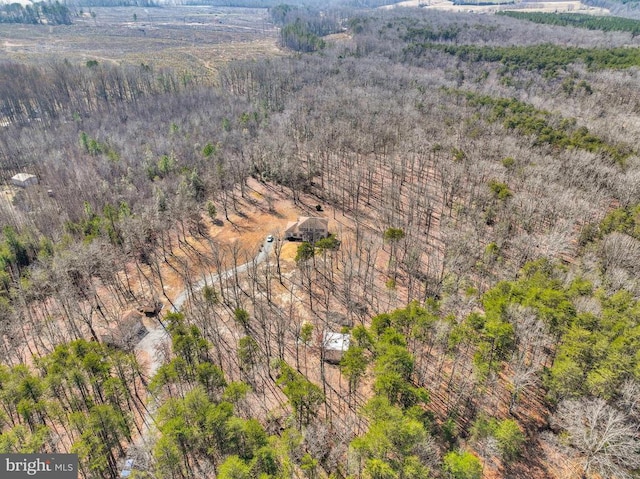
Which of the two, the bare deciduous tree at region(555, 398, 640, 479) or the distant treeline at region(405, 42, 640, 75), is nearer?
the bare deciduous tree at region(555, 398, 640, 479)

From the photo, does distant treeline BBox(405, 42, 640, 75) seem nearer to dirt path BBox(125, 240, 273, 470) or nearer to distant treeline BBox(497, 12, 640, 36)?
distant treeline BBox(497, 12, 640, 36)

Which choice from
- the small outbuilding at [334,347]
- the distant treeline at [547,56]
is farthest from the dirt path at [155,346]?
the distant treeline at [547,56]

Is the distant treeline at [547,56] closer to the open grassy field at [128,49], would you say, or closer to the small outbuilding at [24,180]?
the open grassy field at [128,49]

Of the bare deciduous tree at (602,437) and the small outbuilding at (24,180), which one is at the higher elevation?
the bare deciduous tree at (602,437)

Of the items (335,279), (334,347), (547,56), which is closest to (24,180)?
(335,279)

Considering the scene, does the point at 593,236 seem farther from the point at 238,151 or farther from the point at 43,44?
the point at 43,44

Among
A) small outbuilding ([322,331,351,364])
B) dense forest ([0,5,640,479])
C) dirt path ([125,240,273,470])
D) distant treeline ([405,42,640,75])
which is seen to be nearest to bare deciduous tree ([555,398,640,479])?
dense forest ([0,5,640,479])

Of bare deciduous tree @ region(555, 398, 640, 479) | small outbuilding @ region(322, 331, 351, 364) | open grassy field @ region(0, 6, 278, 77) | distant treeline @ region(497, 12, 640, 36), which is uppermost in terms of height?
distant treeline @ region(497, 12, 640, 36)

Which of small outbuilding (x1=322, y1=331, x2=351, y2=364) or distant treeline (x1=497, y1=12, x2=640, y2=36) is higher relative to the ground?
distant treeline (x1=497, y1=12, x2=640, y2=36)

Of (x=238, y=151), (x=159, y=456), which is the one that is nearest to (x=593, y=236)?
(x=159, y=456)
